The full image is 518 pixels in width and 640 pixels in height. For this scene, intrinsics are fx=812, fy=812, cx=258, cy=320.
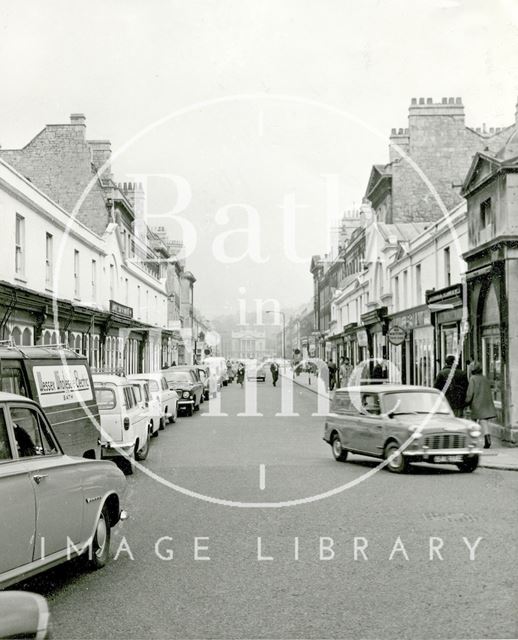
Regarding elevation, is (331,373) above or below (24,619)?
above

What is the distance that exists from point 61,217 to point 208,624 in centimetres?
2715

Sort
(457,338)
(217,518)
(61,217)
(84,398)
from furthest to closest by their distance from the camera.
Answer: (61,217), (457,338), (84,398), (217,518)

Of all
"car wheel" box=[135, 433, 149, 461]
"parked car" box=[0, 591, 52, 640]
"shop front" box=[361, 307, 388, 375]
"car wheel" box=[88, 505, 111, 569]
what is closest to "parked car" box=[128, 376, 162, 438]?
"car wheel" box=[135, 433, 149, 461]

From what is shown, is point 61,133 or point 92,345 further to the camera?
point 61,133

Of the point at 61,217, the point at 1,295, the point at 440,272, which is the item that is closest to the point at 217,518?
the point at 1,295

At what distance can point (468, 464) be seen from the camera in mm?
13617

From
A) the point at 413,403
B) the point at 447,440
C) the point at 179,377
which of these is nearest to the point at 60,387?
the point at 447,440

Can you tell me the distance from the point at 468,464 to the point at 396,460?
1246mm

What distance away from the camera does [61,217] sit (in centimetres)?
3092

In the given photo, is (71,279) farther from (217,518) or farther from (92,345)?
(217,518)

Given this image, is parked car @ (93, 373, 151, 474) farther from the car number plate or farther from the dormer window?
the dormer window

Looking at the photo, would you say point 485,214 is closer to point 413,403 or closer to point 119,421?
point 413,403

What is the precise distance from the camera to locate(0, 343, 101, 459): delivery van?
1055 centimetres

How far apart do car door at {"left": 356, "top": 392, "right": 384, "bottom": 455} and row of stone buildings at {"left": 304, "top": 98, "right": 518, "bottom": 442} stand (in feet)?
15.8
